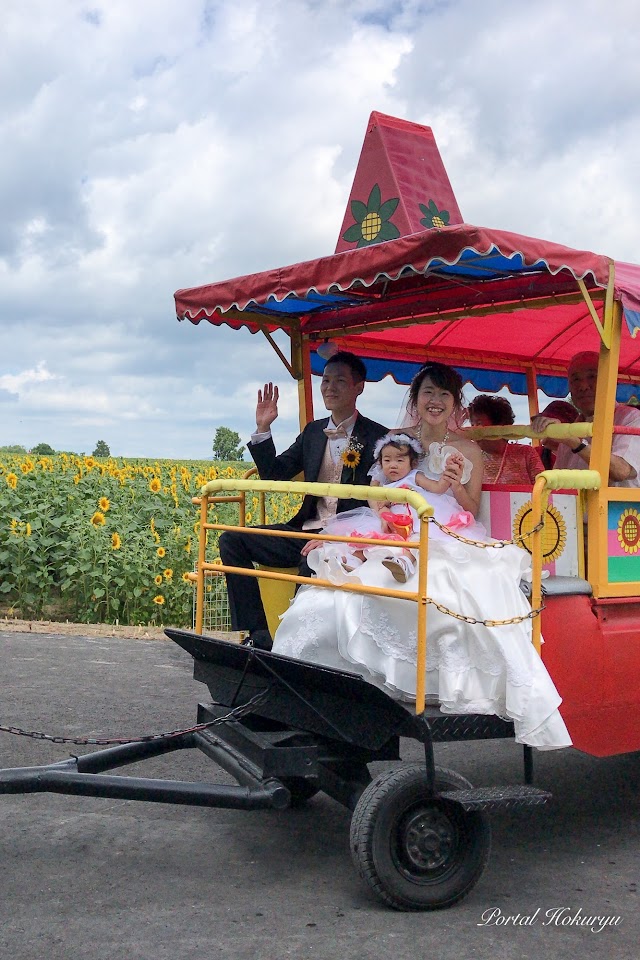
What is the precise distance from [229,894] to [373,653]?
1092mm

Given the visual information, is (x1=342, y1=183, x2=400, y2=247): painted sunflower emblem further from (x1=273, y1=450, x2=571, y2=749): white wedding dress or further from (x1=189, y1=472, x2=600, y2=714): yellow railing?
(x1=273, y1=450, x2=571, y2=749): white wedding dress

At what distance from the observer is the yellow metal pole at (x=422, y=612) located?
12.5ft

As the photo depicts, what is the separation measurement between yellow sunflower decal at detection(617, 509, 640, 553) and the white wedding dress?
565 millimetres

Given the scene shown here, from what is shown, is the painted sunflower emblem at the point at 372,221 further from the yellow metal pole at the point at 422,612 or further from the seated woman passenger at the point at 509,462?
the yellow metal pole at the point at 422,612

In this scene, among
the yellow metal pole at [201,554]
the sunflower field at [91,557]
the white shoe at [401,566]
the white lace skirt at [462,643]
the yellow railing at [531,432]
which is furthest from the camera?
the sunflower field at [91,557]

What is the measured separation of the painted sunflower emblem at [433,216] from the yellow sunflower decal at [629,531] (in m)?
2.27

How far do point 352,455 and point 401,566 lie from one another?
168 centimetres

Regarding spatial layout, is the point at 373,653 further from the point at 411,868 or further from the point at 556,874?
the point at 556,874

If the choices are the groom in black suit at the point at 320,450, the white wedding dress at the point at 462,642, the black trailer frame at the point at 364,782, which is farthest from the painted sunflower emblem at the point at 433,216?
the black trailer frame at the point at 364,782

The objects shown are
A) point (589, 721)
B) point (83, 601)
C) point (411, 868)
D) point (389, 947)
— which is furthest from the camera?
point (83, 601)

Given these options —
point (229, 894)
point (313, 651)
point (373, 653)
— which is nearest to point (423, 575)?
point (373, 653)

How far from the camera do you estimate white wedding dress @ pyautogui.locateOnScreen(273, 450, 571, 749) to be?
13.0 ft

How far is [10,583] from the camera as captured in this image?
1038 centimetres

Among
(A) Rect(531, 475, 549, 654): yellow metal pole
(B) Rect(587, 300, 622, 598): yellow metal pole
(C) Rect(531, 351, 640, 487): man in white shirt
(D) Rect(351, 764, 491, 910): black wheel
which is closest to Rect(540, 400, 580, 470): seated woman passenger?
(C) Rect(531, 351, 640, 487): man in white shirt
